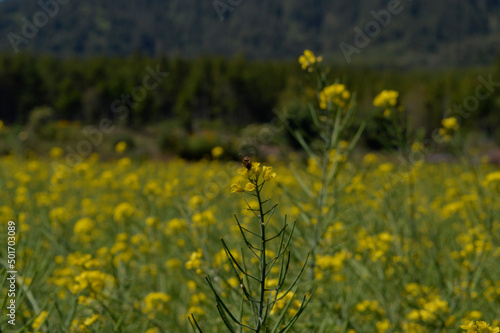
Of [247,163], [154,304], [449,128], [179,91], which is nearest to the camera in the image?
[247,163]

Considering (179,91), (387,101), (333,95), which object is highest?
(179,91)

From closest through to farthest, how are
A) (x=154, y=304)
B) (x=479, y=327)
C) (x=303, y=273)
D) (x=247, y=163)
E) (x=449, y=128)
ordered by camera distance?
(x=247, y=163), (x=479, y=327), (x=303, y=273), (x=154, y=304), (x=449, y=128)

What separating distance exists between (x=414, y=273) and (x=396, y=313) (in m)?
0.23

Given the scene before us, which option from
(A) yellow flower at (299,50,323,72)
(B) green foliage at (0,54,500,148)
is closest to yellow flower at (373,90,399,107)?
(A) yellow flower at (299,50,323,72)

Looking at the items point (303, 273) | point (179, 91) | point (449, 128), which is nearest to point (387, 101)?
point (449, 128)

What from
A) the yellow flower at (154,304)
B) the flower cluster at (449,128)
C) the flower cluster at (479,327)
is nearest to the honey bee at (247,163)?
the flower cluster at (479,327)

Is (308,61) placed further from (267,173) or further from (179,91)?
(179,91)

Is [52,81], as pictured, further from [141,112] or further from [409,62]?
[409,62]

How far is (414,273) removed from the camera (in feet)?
6.72

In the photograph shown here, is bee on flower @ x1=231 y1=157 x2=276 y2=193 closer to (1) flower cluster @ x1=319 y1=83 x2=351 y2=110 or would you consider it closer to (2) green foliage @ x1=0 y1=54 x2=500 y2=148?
(1) flower cluster @ x1=319 y1=83 x2=351 y2=110

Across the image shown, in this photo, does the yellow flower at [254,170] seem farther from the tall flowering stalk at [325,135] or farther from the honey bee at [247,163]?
the tall flowering stalk at [325,135]

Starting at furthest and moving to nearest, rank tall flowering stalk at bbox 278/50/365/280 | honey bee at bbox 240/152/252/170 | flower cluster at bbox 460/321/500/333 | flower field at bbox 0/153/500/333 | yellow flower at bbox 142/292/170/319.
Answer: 1. yellow flower at bbox 142/292/170/319
2. tall flowering stalk at bbox 278/50/365/280
3. flower field at bbox 0/153/500/333
4. flower cluster at bbox 460/321/500/333
5. honey bee at bbox 240/152/252/170

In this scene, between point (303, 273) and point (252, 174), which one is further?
point (303, 273)

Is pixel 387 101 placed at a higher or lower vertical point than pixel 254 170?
higher
